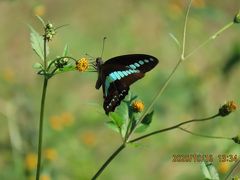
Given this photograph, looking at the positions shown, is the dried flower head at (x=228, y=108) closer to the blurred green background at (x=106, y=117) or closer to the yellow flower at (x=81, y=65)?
the yellow flower at (x=81, y=65)

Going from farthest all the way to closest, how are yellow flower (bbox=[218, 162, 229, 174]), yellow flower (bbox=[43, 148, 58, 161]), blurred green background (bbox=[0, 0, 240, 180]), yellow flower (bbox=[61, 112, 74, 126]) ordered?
1. yellow flower (bbox=[61, 112, 74, 126])
2. blurred green background (bbox=[0, 0, 240, 180])
3. yellow flower (bbox=[43, 148, 58, 161])
4. yellow flower (bbox=[218, 162, 229, 174])

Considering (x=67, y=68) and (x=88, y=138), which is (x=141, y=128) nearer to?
(x=67, y=68)

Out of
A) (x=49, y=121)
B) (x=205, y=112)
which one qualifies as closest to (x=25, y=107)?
(x=49, y=121)

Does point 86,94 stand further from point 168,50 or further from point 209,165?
point 209,165

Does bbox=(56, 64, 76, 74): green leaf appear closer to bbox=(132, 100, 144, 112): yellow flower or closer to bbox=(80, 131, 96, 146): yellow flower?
bbox=(132, 100, 144, 112): yellow flower

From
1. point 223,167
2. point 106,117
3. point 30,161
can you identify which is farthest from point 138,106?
point 106,117

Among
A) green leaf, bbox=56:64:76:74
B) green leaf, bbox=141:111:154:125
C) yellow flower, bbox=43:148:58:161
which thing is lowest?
yellow flower, bbox=43:148:58:161
